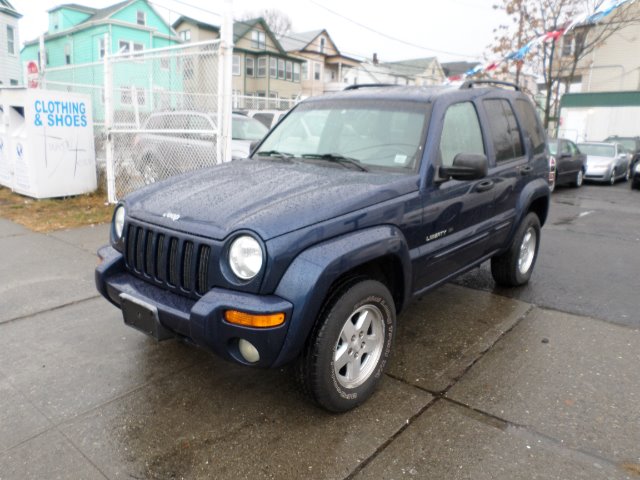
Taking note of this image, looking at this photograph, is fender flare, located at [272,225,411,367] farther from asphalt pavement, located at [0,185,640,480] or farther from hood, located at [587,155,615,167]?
hood, located at [587,155,615,167]

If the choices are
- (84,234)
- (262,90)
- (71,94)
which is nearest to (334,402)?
(84,234)

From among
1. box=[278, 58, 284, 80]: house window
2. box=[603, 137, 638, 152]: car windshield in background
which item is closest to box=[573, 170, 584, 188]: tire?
box=[603, 137, 638, 152]: car windshield in background

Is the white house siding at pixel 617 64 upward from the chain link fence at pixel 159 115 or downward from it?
upward

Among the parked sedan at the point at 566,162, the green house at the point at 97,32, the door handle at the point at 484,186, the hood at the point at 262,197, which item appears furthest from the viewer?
the green house at the point at 97,32

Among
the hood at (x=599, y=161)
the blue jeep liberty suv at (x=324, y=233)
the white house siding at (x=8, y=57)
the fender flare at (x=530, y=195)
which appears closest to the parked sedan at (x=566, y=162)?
the hood at (x=599, y=161)

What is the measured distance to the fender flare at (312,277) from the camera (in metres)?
2.46

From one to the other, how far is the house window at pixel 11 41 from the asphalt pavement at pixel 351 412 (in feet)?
99.6

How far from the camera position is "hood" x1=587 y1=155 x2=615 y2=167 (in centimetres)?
1515

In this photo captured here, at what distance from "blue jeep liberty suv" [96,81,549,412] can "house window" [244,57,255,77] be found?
122 feet

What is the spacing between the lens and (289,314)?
243 cm

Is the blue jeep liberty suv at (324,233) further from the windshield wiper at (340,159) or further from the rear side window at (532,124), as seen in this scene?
the rear side window at (532,124)

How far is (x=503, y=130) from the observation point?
437cm

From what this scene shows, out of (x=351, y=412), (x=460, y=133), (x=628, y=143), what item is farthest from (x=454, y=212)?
(x=628, y=143)

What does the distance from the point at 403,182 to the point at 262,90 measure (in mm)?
38195
